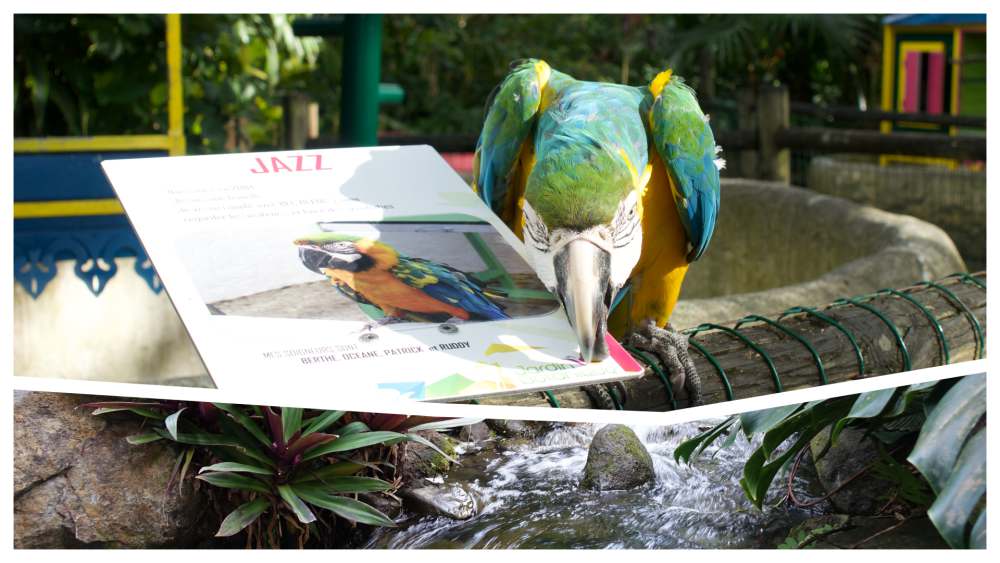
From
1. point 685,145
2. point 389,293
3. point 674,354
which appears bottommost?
point 674,354

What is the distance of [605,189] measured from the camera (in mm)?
831

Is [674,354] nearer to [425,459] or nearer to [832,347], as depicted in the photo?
[832,347]

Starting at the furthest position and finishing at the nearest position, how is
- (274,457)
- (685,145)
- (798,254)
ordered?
(798,254) → (685,145) → (274,457)

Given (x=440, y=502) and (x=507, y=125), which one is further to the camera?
(x=507, y=125)

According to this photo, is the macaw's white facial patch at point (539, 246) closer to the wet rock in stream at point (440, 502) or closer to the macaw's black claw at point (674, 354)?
the wet rock in stream at point (440, 502)

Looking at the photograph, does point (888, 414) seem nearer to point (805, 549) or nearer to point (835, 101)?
point (805, 549)

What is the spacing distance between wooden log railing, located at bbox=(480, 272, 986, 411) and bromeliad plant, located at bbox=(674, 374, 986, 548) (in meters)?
0.17

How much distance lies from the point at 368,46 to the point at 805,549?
179 centimetres

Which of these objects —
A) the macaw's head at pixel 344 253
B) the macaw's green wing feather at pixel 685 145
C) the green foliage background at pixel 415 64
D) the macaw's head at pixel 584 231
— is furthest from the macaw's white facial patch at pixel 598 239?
the green foliage background at pixel 415 64

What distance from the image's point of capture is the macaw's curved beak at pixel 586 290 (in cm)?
77

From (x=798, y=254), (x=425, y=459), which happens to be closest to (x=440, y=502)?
(x=425, y=459)

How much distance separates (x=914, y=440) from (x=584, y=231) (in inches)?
12.4

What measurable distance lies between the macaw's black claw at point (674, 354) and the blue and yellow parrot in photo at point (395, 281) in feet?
1.10

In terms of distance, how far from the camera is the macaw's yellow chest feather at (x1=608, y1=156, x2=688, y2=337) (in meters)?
1.15
